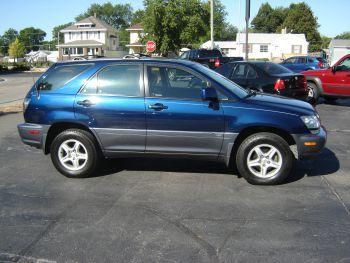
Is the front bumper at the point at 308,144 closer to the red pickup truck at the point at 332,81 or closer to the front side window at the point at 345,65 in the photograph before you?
the red pickup truck at the point at 332,81

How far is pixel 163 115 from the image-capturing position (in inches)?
228

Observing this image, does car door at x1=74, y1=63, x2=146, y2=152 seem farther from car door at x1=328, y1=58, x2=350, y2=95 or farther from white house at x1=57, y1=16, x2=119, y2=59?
white house at x1=57, y1=16, x2=119, y2=59

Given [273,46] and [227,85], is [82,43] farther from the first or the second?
[227,85]

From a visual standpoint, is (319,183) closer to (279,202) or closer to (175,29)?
(279,202)

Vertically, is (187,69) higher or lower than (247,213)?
higher

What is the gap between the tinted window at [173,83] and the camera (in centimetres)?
584

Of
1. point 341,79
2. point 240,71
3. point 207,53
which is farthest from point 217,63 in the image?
point 240,71

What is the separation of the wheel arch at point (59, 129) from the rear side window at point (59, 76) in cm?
52

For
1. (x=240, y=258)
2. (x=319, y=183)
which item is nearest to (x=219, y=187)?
(x=319, y=183)

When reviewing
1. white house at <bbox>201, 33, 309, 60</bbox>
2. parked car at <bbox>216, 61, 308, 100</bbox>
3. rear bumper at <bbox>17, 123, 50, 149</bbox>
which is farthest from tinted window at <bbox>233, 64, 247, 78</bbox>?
white house at <bbox>201, 33, 309, 60</bbox>

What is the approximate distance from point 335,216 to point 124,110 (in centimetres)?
289

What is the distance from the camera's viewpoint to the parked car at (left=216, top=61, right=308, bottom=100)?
1134 centimetres

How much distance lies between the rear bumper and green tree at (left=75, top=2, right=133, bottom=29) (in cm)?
13014

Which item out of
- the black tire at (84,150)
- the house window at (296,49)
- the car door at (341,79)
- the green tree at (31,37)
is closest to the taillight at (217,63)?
the car door at (341,79)
